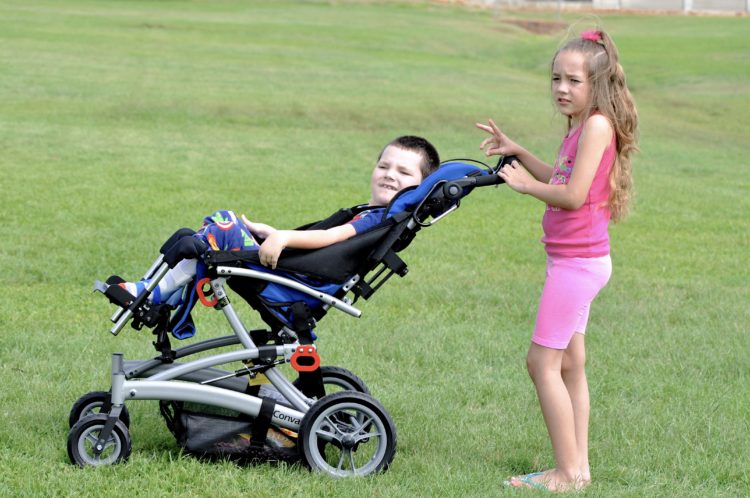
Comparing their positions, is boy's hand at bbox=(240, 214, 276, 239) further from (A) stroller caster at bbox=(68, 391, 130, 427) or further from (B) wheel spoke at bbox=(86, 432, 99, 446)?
(B) wheel spoke at bbox=(86, 432, 99, 446)

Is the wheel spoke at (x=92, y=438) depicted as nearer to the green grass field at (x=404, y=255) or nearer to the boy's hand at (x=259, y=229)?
the green grass field at (x=404, y=255)

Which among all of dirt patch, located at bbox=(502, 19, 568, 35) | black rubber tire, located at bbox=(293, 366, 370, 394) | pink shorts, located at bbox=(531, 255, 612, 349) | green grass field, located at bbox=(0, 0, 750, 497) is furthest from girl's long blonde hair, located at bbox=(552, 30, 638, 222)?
dirt patch, located at bbox=(502, 19, 568, 35)

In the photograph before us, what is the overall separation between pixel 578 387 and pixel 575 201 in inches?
32.0

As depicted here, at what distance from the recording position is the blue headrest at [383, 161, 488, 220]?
14.5ft

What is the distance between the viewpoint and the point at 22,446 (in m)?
4.54

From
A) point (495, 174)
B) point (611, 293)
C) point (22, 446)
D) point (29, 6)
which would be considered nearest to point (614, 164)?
point (495, 174)

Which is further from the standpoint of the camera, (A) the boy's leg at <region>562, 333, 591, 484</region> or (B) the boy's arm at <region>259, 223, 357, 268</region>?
(A) the boy's leg at <region>562, 333, 591, 484</region>

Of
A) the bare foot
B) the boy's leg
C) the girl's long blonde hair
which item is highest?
the girl's long blonde hair

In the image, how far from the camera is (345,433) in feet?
14.3

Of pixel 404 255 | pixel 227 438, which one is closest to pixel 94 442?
pixel 227 438

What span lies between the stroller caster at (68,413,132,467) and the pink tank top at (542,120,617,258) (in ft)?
5.95

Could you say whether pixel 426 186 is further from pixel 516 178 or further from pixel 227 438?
pixel 227 438

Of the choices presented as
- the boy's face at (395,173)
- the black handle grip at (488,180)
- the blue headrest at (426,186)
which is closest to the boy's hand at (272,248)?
the blue headrest at (426,186)

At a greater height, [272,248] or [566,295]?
[272,248]
